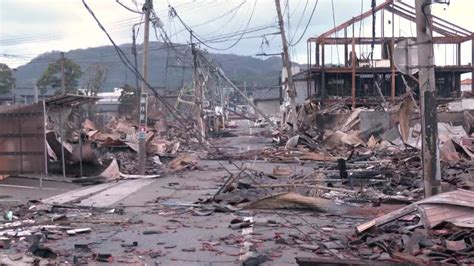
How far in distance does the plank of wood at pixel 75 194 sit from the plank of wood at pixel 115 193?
29 cm

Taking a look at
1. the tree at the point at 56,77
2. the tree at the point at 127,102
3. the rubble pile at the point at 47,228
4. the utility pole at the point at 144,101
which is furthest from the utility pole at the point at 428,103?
the tree at the point at 56,77

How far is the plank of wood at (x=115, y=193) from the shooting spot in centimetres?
1680

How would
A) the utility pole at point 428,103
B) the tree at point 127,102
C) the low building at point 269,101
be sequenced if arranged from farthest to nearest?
the low building at point 269,101 → the tree at point 127,102 → the utility pole at point 428,103

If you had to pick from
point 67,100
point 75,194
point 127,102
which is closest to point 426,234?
point 75,194

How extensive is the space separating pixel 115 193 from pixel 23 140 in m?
5.72

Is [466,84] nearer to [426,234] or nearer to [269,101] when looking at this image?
[269,101]

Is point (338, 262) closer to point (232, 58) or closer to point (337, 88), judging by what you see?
point (337, 88)

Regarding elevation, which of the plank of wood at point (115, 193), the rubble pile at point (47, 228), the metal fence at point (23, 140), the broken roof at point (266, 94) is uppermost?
the broken roof at point (266, 94)

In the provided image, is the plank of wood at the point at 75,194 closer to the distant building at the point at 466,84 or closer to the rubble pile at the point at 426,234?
the rubble pile at the point at 426,234

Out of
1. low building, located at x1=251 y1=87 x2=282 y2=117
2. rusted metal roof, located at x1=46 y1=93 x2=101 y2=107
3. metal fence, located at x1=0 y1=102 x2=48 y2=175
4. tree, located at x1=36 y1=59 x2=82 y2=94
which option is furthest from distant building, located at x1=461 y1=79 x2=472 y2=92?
metal fence, located at x1=0 y1=102 x2=48 y2=175

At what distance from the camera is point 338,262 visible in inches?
325

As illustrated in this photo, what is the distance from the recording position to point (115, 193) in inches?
781

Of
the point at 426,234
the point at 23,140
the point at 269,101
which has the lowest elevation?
the point at 426,234

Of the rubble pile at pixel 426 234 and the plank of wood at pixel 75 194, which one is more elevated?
the rubble pile at pixel 426 234
